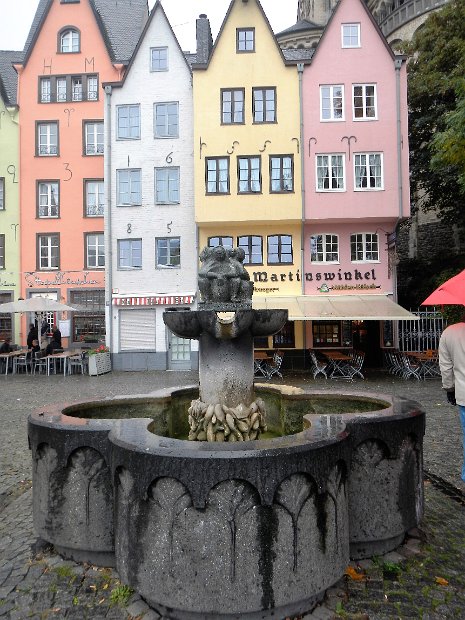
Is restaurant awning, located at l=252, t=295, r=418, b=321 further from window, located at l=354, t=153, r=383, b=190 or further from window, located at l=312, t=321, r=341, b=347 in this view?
window, located at l=354, t=153, r=383, b=190

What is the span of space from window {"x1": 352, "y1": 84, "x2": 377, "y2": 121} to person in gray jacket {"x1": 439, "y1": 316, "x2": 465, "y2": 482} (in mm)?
19116

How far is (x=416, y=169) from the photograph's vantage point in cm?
2633

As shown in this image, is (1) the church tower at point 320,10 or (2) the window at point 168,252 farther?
(1) the church tower at point 320,10

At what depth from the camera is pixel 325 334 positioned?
2370 centimetres

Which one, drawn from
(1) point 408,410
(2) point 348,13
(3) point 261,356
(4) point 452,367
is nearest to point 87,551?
(1) point 408,410

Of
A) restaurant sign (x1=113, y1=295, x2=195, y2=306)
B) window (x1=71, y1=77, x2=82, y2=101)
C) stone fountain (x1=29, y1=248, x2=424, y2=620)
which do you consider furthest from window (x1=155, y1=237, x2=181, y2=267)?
stone fountain (x1=29, y1=248, x2=424, y2=620)

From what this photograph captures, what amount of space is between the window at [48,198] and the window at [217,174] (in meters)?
8.78

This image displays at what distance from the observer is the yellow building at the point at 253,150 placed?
73.9ft

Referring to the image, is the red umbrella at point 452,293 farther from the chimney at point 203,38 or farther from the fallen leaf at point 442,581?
the chimney at point 203,38

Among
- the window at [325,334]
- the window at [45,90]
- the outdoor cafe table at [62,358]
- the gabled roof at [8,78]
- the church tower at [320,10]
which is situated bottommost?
the outdoor cafe table at [62,358]

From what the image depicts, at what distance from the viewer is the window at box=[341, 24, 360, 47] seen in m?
23.2

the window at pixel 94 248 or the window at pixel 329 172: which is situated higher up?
the window at pixel 329 172

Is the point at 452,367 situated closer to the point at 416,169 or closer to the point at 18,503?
the point at 18,503

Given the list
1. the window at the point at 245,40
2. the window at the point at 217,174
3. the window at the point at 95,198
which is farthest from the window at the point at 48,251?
the window at the point at 245,40
